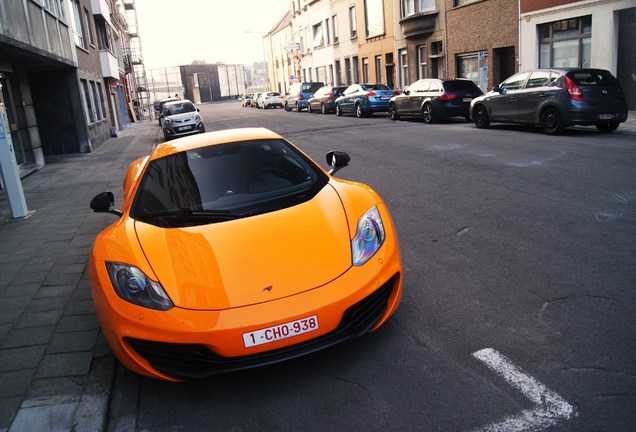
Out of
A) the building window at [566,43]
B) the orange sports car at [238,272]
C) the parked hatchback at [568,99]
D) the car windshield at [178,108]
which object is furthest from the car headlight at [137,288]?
the car windshield at [178,108]

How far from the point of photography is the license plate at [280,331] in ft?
9.33

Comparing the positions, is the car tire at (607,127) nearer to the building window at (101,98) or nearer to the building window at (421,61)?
the building window at (421,61)

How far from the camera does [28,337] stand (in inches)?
155

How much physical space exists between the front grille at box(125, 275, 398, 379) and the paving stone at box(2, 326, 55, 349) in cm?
128

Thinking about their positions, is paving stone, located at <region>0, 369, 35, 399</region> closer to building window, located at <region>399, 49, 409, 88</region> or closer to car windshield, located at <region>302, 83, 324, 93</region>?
building window, located at <region>399, 49, 409, 88</region>

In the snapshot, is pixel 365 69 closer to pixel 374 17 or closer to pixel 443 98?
pixel 374 17

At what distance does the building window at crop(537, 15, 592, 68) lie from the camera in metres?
18.1

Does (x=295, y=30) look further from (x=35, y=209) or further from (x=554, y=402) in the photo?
(x=554, y=402)

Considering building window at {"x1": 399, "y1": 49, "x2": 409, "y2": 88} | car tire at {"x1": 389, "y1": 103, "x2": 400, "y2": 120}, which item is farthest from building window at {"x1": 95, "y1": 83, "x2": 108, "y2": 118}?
building window at {"x1": 399, "y1": 49, "x2": 409, "y2": 88}

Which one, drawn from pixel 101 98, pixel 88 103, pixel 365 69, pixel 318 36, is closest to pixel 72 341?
pixel 88 103

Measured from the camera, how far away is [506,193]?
7121 millimetres

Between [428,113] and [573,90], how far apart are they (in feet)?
22.7

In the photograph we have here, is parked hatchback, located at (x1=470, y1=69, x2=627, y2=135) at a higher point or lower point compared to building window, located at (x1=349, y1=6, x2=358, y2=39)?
lower

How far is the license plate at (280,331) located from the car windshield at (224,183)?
1.08 meters
